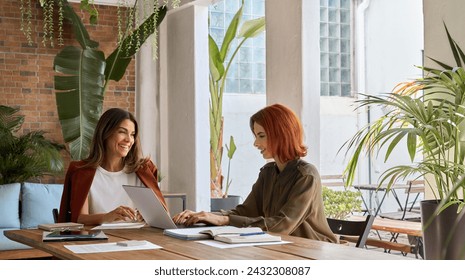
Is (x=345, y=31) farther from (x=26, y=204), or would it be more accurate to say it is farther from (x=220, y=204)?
(x=26, y=204)

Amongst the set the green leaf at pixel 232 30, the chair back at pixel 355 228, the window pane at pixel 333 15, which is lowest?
the chair back at pixel 355 228

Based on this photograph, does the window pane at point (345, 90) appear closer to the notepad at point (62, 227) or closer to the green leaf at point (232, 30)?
the green leaf at point (232, 30)

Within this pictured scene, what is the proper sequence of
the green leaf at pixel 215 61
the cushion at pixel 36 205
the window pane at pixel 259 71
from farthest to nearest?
1. the window pane at pixel 259 71
2. the green leaf at pixel 215 61
3. the cushion at pixel 36 205

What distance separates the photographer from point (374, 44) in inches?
493

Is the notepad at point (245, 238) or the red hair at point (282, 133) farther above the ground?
the red hair at point (282, 133)

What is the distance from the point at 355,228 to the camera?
12.3ft

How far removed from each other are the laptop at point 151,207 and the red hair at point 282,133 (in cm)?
68

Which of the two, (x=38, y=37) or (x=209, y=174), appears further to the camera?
(x=38, y=37)


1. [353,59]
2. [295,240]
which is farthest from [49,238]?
[353,59]

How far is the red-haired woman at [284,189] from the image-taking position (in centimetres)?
356

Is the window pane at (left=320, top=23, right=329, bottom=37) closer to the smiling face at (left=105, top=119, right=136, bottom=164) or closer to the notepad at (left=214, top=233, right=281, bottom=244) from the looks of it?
the smiling face at (left=105, top=119, right=136, bottom=164)

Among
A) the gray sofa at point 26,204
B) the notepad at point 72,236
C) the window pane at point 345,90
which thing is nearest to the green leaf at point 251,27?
the gray sofa at point 26,204
